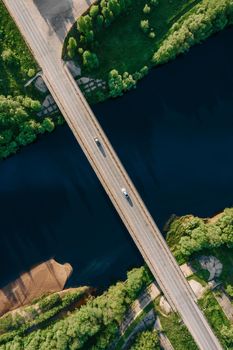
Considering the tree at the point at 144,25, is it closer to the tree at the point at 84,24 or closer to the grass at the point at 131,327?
the tree at the point at 84,24

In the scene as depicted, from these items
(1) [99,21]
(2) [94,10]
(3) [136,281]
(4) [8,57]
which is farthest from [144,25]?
(3) [136,281]

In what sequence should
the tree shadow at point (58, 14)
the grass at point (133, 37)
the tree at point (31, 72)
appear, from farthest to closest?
the grass at point (133, 37), the tree shadow at point (58, 14), the tree at point (31, 72)

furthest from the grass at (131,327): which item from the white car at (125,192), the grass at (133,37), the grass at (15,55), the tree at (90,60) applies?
the grass at (15,55)

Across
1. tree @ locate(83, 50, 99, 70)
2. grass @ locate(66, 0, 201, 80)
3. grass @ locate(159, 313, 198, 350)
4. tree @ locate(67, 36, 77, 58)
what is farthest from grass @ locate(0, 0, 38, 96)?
grass @ locate(159, 313, 198, 350)

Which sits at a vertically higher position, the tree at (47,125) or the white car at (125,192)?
the tree at (47,125)

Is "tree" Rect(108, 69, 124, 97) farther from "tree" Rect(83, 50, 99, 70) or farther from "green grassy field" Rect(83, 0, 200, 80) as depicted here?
"tree" Rect(83, 50, 99, 70)

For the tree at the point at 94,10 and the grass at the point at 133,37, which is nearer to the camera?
the tree at the point at 94,10

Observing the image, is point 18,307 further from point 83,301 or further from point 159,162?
point 159,162

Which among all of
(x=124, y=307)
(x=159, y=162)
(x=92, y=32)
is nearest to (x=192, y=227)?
(x=159, y=162)
